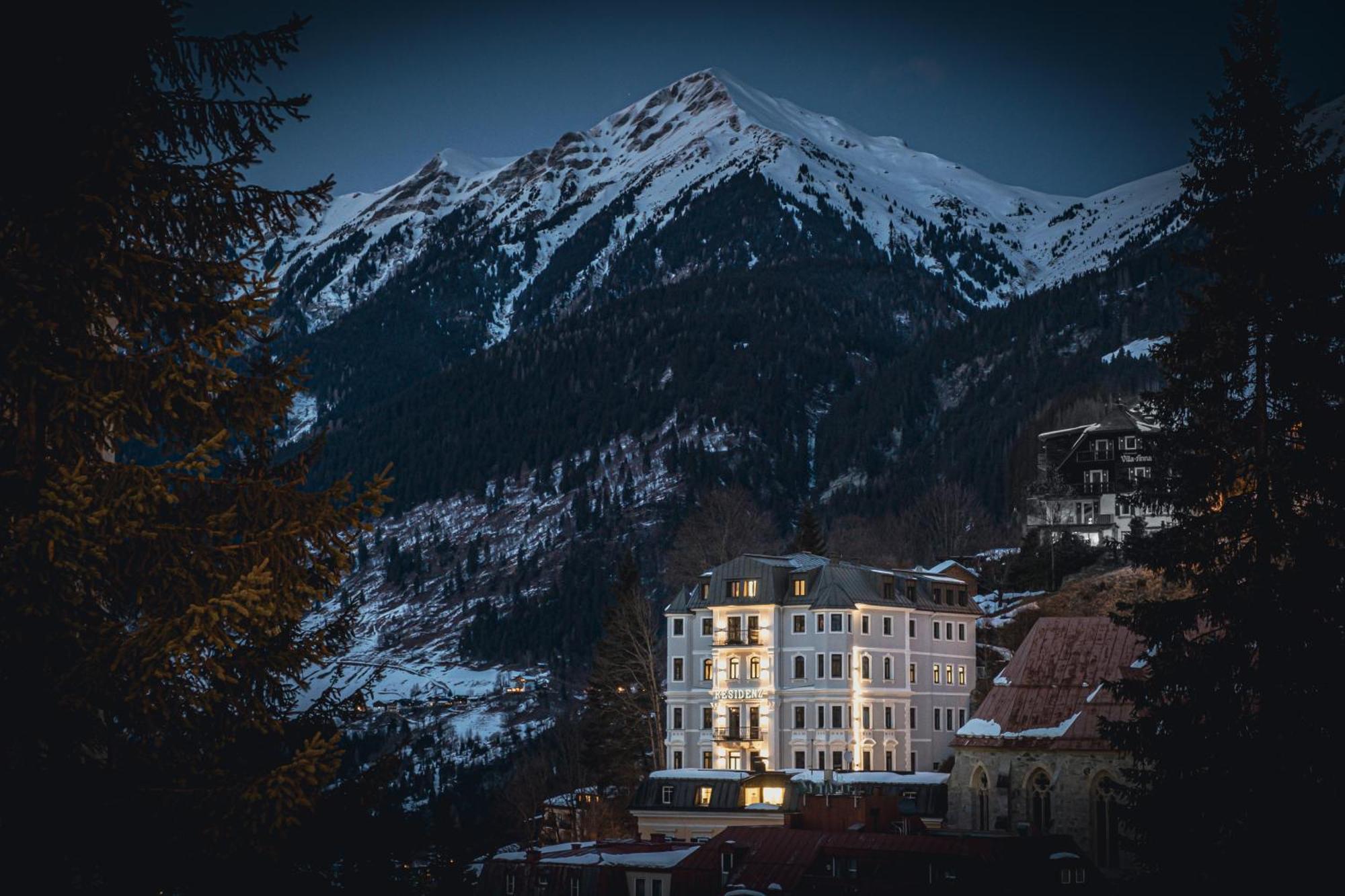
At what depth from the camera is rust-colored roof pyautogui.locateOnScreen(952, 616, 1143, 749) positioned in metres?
68.4

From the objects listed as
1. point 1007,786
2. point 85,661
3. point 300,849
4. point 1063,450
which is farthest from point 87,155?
point 1063,450

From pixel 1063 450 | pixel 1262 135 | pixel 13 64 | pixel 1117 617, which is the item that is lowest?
pixel 1117 617

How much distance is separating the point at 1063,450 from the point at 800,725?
2863 inches

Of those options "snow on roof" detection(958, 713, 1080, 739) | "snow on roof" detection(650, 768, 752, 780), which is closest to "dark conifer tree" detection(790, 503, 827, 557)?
"snow on roof" detection(650, 768, 752, 780)

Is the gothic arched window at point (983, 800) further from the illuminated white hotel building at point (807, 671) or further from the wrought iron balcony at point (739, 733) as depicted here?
the wrought iron balcony at point (739, 733)

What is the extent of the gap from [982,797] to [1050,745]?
6.41 metres

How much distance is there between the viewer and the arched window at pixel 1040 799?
69319mm

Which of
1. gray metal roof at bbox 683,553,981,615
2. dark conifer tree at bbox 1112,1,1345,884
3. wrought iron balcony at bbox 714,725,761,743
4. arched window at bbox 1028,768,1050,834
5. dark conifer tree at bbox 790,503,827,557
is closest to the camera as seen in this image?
dark conifer tree at bbox 1112,1,1345,884

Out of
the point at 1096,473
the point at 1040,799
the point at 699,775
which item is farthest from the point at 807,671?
the point at 1096,473

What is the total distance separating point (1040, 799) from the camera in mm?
69688

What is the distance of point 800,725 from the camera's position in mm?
104000

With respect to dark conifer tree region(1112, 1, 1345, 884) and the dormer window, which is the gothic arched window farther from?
dark conifer tree region(1112, 1, 1345, 884)

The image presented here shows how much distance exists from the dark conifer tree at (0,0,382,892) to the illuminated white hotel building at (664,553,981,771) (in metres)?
89.6

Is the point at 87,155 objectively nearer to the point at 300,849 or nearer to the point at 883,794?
the point at 300,849
